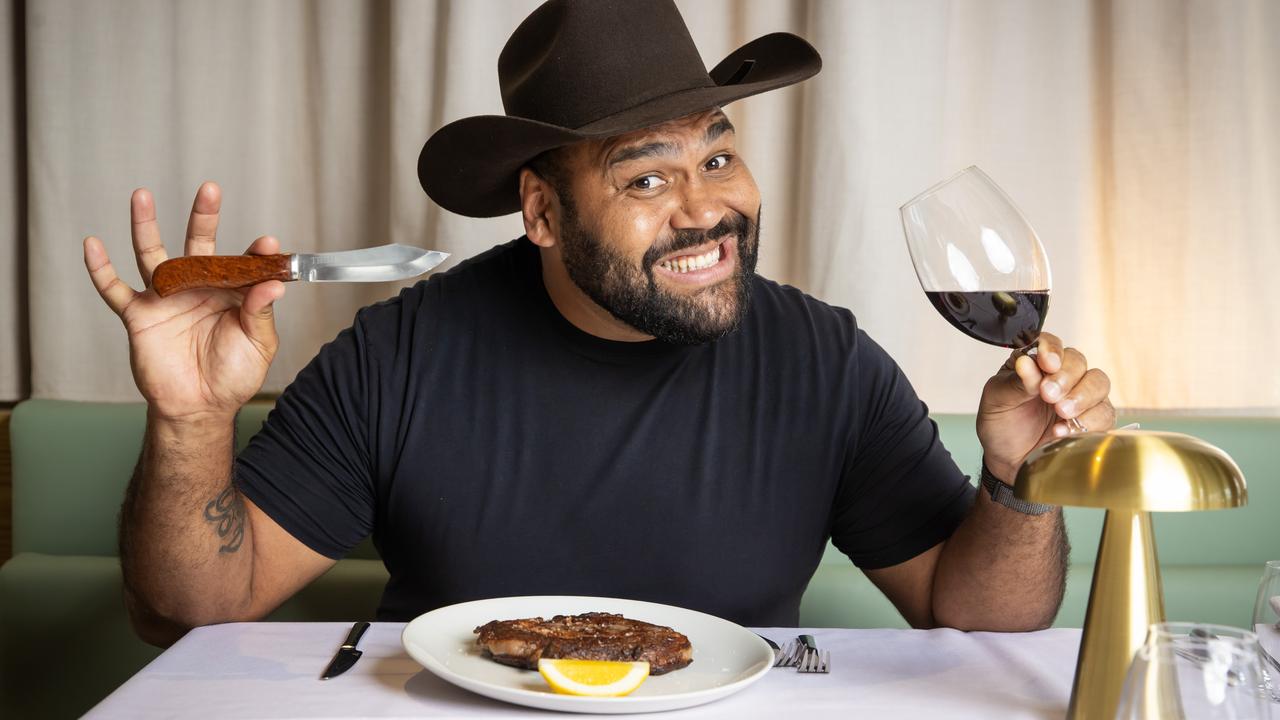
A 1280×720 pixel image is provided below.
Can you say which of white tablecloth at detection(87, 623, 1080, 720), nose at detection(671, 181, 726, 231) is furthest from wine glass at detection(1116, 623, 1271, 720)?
nose at detection(671, 181, 726, 231)

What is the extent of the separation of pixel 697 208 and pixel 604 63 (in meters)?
0.23

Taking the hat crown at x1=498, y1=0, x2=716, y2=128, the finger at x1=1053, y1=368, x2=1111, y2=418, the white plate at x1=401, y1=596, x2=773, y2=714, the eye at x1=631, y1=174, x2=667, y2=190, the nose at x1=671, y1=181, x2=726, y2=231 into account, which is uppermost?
the hat crown at x1=498, y1=0, x2=716, y2=128

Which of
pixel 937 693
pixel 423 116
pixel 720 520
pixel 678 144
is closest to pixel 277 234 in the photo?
pixel 423 116

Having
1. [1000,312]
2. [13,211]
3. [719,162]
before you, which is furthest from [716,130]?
[13,211]

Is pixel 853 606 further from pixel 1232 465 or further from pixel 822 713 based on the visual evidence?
pixel 1232 465

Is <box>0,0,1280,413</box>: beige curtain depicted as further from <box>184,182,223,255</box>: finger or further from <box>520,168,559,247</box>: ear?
<box>184,182,223,255</box>: finger

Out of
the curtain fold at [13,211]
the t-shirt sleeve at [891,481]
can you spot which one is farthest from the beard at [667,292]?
the curtain fold at [13,211]

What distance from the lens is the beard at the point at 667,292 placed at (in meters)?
1.57

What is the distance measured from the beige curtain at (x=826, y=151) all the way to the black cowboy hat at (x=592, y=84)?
1.71 feet

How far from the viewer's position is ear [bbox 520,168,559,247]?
1.68 metres

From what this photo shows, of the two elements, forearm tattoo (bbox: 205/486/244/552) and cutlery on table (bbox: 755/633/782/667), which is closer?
cutlery on table (bbox: 755/633/782/667)

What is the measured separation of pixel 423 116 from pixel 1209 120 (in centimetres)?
151

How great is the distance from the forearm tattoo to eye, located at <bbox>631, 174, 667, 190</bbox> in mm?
659

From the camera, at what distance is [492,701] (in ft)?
3.19
